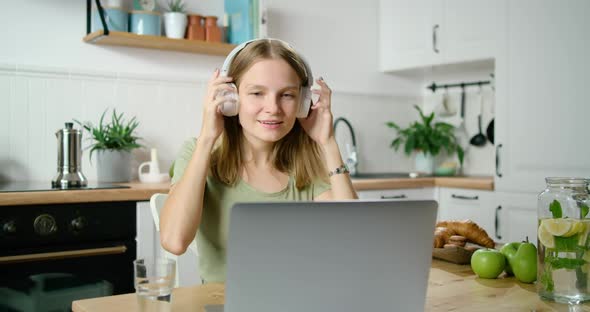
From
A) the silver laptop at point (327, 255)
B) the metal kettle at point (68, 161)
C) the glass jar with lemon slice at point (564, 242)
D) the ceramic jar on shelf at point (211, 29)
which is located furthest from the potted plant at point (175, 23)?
the silver laptop at point (327, 255)

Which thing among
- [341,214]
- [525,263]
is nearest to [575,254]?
[525,263]

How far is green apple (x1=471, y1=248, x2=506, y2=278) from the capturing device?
1.32 m

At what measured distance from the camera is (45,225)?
2156 mm

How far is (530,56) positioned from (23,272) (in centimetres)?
248

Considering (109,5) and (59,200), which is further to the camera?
(109,5)

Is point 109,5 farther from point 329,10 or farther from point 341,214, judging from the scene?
point 341,214

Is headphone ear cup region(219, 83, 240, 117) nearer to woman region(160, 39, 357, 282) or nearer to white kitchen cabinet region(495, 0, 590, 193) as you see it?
woman region(160, 39, 357, 282)

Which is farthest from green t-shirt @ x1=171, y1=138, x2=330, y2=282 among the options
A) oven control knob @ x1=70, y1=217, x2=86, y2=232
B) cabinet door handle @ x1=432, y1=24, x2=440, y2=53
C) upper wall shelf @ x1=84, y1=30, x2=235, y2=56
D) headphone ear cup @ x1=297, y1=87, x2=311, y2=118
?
cabinet door handle @ x1=432, y1=24, x2=440, y2=53

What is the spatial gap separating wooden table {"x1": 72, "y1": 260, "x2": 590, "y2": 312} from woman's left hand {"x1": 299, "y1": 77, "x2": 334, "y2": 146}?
0.46 metres

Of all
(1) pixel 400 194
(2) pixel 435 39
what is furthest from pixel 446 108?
(1) pixel 400 194

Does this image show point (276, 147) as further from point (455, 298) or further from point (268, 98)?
point (455, 298)

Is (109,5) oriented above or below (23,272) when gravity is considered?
above

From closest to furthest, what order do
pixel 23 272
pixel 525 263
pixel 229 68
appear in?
1. pixel 525 263
2. pixel 229 68
3. pixel 23 272

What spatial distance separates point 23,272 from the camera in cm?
213
